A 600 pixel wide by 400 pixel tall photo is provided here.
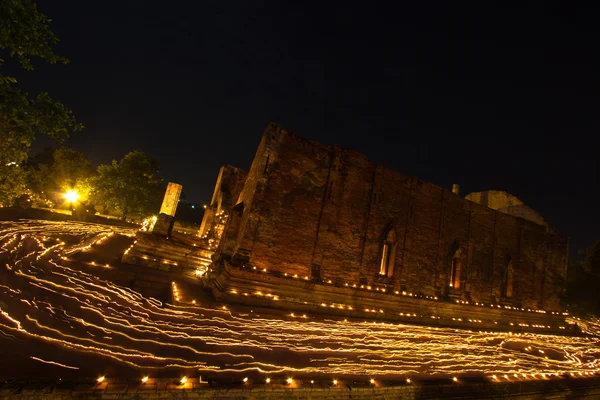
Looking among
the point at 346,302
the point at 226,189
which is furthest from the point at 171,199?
the point at 346,302

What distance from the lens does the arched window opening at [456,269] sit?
1408 centimetres

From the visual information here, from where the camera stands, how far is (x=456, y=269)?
14.3 m

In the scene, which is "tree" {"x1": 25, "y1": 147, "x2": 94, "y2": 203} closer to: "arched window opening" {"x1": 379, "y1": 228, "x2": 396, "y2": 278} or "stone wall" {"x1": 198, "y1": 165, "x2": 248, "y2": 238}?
"stone wall" {"x1": 198, "y1": 165, "x2": 248, "y2": 238}

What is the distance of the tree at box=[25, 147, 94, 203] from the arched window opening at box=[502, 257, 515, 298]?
124ft

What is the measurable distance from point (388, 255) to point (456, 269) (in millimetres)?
4668

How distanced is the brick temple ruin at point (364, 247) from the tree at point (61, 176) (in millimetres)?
24488

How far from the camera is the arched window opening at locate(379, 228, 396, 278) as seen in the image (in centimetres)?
1211

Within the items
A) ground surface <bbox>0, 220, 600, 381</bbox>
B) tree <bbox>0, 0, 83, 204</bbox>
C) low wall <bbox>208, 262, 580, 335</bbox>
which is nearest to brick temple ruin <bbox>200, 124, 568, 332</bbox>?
low wall <bbox>208, 262, 580, 335</bbox>

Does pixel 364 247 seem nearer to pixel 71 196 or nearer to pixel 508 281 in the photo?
pixel 508 281

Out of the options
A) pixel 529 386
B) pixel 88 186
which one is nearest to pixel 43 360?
pixel 529 386

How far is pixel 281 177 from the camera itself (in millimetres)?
10188

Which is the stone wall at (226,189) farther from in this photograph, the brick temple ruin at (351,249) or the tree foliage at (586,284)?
the tree foliage at (586,284)

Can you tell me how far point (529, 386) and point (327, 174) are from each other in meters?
8.20

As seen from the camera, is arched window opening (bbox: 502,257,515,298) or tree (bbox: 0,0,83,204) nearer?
tree (bbox: 0,0,83,204)
